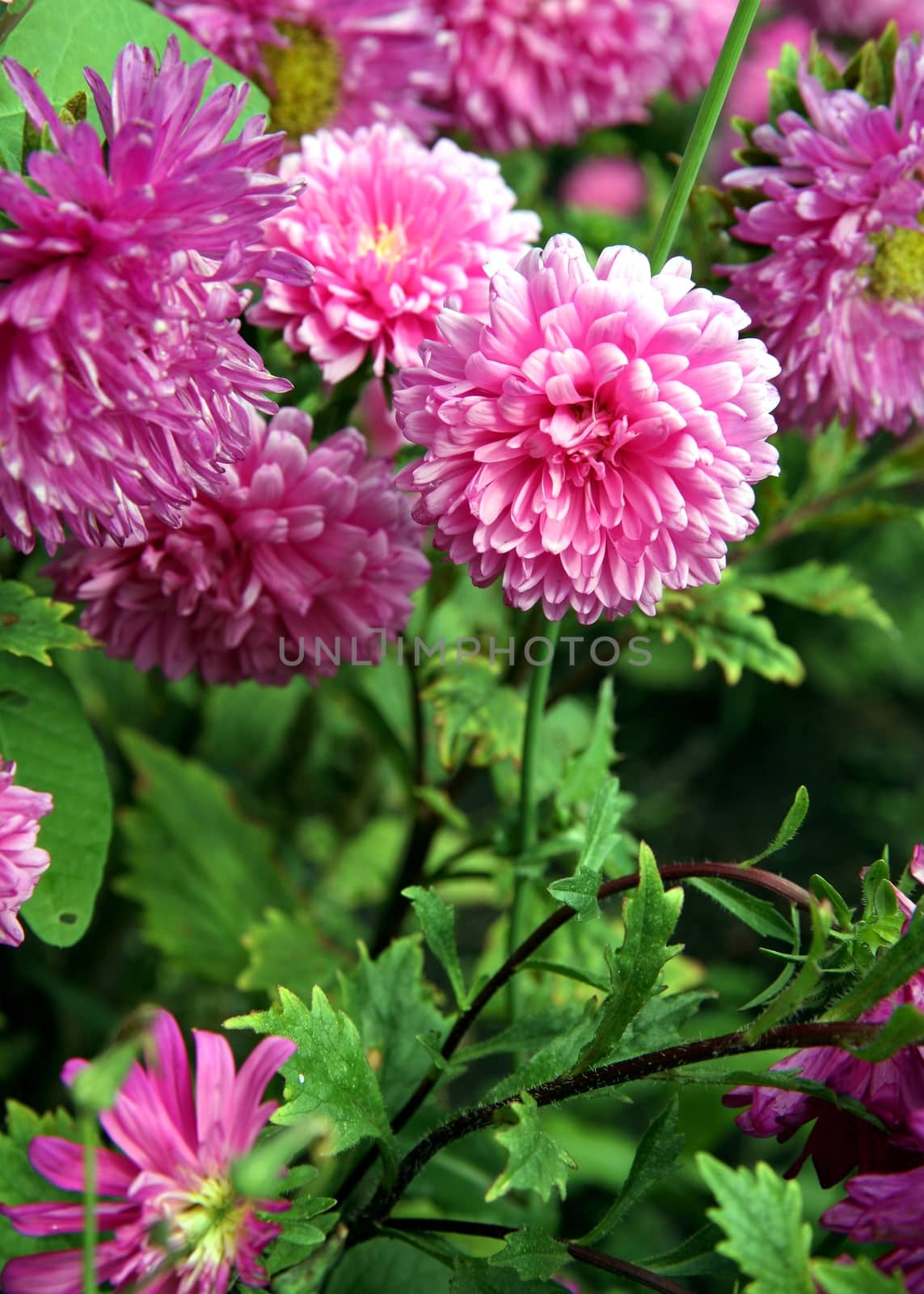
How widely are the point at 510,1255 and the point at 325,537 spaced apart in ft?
0.98

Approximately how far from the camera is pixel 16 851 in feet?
1.41

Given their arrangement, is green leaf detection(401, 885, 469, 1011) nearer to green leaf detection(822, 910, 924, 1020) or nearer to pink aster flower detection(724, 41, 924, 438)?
green leaf detection(822, 910, 924, 1020)

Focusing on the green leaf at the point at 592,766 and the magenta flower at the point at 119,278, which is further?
the green leaf at the point at 592,766

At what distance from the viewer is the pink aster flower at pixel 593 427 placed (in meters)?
0.43

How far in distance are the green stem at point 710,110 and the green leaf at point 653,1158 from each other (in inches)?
13.3

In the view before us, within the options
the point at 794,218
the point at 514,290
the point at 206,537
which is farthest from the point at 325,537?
the point at 794,218

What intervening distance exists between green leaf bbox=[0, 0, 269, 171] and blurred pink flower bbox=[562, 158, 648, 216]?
1116 mm

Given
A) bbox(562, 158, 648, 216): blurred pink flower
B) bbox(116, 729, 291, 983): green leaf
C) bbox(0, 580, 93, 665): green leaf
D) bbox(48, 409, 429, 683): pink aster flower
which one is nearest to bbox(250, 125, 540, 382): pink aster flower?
bbox(48, 409, 429, 683): pink aster flower

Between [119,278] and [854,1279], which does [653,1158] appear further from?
[119,278]

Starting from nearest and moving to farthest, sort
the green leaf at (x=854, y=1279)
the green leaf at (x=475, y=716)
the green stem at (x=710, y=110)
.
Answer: the green leaf at (x=854, y=1279), the green stem at (x=710, y=110), the green leaf at (x=475, y=716)

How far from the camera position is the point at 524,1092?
41 centimetres

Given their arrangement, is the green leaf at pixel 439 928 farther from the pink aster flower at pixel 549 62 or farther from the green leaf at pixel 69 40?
the pink aster flower at pixel 549 62

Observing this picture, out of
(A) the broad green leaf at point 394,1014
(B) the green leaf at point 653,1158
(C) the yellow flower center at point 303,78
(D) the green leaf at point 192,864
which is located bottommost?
(D) the green leaf at point 192,864

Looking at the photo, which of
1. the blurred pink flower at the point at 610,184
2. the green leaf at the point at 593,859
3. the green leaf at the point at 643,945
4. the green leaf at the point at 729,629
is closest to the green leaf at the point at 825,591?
the green leaf at the point at 729,629
